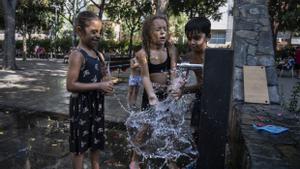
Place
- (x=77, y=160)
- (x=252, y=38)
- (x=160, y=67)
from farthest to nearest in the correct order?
(x=252, y=38) < (x=160, y=67) < (x=77, y=160)

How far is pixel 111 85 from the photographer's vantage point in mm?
3092

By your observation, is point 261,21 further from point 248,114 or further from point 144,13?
point 144,13

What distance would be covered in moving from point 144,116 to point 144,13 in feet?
78.9

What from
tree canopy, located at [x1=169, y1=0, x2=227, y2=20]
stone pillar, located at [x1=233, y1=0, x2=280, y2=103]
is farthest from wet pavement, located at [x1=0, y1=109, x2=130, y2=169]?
tree canopy, located at [x1=169, y1=0, x2=227, y2=20]

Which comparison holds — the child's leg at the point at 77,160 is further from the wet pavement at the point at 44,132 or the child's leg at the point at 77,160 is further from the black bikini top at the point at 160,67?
the black bikini top at the point at 160,67

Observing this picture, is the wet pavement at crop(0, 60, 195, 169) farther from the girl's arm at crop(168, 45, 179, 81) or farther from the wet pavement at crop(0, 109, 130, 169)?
the girl's arm at crop(168, 45, 179, 81)

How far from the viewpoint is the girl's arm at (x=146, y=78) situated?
127 inches

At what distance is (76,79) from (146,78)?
0.66m

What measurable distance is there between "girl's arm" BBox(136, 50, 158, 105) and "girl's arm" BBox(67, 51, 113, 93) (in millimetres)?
403

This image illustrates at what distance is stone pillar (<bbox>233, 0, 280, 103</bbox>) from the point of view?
23.5 feet

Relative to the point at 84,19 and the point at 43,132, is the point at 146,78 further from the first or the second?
the point at 43,132

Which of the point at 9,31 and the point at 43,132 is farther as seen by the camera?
the point at 9,31

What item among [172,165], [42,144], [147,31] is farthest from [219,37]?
[147,31]

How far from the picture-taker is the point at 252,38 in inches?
301
